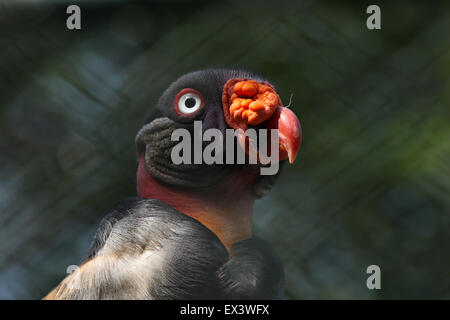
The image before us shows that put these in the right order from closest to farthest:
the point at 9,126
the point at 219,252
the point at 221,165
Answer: the point at 219,252 < the point at 221,165 < the point at 9,126

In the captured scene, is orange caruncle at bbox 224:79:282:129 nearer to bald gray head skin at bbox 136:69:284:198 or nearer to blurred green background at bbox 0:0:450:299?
bald gray head skin at bbox 136:69:284:198

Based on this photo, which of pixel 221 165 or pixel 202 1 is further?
pixel 202 1

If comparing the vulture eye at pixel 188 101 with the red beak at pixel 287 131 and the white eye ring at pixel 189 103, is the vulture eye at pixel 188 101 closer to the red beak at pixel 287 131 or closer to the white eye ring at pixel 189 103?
the white eye ring at pixel 189 103

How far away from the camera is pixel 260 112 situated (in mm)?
1928

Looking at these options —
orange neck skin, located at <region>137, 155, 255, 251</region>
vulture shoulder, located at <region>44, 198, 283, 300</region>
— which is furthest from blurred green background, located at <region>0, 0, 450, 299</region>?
vulture shoulder, located at <region>44, 198, 283, 300</region>

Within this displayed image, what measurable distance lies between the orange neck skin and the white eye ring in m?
0.17

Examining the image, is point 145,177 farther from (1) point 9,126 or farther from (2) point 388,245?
(2) point 388,245

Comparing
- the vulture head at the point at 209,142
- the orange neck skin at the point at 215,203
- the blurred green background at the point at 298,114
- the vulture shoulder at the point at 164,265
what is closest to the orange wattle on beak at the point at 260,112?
the vulture head at the point at 209,142

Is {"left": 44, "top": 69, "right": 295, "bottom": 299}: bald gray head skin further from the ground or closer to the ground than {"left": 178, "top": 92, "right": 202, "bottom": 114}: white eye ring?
closer to the ground

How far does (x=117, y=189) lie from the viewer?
2625 mm

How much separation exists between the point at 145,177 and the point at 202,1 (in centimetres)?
111

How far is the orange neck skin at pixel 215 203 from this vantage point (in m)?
1.95

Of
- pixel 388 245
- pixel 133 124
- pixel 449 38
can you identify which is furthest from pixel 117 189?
pixel 449 38

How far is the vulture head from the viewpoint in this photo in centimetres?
194
